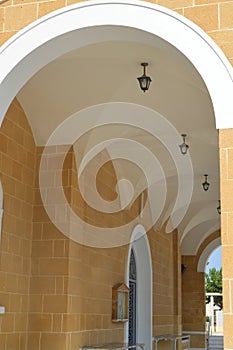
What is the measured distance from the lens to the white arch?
933 centimetres

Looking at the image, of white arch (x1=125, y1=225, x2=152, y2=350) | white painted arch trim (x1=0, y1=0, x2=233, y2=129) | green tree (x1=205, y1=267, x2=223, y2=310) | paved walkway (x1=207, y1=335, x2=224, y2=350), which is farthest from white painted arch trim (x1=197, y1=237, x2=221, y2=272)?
green tree (x1=205, y1=267, x2=223, y2=310)

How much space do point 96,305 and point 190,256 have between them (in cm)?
841

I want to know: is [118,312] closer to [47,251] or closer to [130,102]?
[47,251]

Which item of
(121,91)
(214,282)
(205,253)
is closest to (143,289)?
(121,91)

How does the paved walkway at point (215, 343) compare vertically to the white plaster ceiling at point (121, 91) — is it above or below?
below

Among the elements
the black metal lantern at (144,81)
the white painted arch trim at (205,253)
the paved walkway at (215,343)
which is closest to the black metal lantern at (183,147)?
the black metal lantern at (144,81)

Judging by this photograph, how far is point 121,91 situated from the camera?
5.71m

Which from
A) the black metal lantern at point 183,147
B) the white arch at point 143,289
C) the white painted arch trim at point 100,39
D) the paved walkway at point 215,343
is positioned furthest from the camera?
the paved walkway at point 215,343

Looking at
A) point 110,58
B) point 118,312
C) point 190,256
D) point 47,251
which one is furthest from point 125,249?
point 190,256

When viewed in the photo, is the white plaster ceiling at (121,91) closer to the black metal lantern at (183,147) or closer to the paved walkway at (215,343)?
the black metal lantern at (183,147)

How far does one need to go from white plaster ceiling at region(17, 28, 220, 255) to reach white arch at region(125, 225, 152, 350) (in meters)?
2.36

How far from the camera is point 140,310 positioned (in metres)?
9.47

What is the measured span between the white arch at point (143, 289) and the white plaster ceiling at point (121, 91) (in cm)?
236

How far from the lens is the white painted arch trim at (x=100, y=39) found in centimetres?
338
